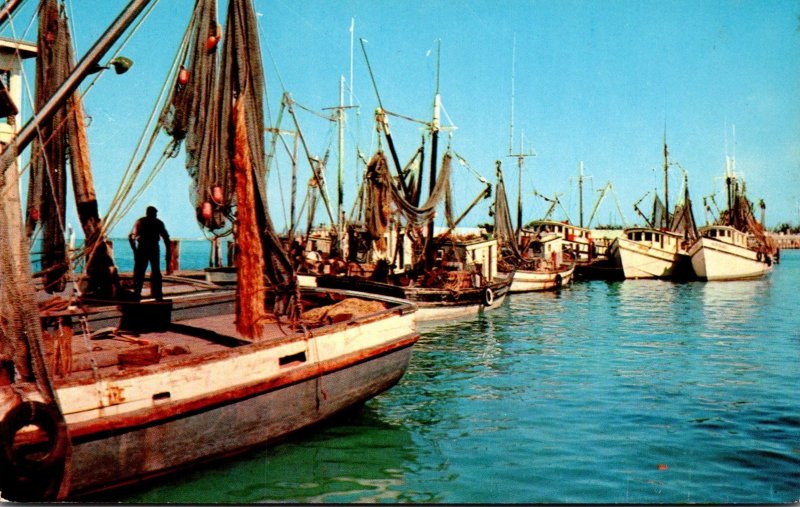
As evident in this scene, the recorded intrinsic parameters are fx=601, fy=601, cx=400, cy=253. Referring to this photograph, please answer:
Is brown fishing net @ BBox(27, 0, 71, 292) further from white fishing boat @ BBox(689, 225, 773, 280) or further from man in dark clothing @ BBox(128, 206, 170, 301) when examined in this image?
white fishing boat @ BBox(689, 225, 773, 280)

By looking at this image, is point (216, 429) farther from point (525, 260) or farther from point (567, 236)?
point (567, 236)

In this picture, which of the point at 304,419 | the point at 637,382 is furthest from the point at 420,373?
the point at 304,419

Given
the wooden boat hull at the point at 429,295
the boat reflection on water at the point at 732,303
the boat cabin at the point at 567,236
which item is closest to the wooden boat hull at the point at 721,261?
the boat reflection on water at the point at 732,303

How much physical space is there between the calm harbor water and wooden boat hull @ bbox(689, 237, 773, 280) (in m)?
29.7

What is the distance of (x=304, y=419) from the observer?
8.63 m

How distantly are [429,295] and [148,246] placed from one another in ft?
47.8

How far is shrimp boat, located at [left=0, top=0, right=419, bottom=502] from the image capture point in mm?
5734

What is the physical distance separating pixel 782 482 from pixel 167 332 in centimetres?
913

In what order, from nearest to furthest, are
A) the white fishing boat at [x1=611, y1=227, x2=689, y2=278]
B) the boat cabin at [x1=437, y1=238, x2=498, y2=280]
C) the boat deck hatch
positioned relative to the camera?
the boat deck hatch, the boat cabin at [x1=437, y1=238, x2=498, y2=280], the white fishing boat at [x1=611, y1=227, x2=689, y2=278]

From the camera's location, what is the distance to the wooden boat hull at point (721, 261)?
150 ft

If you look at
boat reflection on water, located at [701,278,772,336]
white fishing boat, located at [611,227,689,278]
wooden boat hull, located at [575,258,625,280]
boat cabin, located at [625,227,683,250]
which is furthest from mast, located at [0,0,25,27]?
boat cabin, located at [625,227,683,250]

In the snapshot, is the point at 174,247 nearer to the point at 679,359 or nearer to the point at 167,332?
the point at 167,332

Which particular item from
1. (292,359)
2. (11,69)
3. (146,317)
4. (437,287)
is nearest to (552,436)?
(292,359)

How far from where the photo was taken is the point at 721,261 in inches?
1823
